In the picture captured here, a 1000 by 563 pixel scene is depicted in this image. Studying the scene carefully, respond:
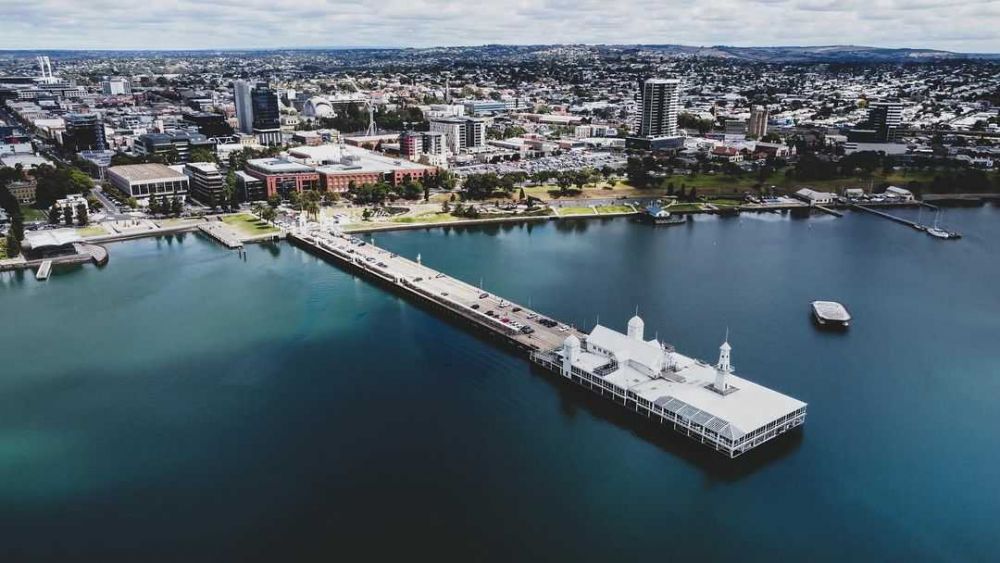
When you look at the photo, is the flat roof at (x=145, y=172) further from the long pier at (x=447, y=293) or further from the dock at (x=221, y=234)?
the long pier at (x=447, y=293)

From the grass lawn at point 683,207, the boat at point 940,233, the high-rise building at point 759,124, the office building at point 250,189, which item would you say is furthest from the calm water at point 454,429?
the high-rise building at point 759,124

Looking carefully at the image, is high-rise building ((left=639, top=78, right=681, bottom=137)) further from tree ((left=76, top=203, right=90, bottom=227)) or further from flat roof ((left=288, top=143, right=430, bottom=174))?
tree ((left=76, top=203, right=90, bottom=227))

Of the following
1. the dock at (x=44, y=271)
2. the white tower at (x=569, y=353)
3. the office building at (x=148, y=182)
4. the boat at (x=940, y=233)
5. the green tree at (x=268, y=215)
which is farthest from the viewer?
the office building at (x=148, y=182)

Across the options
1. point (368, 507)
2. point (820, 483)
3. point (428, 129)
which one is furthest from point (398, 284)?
point (428, 129)

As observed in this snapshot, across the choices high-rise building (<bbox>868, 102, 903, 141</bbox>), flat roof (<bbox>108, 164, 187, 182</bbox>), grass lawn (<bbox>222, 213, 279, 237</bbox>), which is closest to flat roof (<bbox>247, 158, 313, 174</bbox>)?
flat roof (<bbox>108, 164, 187, 182</bbox>)

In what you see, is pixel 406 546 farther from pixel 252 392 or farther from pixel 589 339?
pixel 589 339

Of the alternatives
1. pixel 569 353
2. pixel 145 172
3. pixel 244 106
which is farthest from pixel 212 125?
pixel 569 353

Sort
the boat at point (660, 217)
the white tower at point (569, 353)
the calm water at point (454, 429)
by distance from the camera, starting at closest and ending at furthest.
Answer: the calm water at point (454, 429) < the white tower at point (569, 353) < the boat at point (660, 217)
